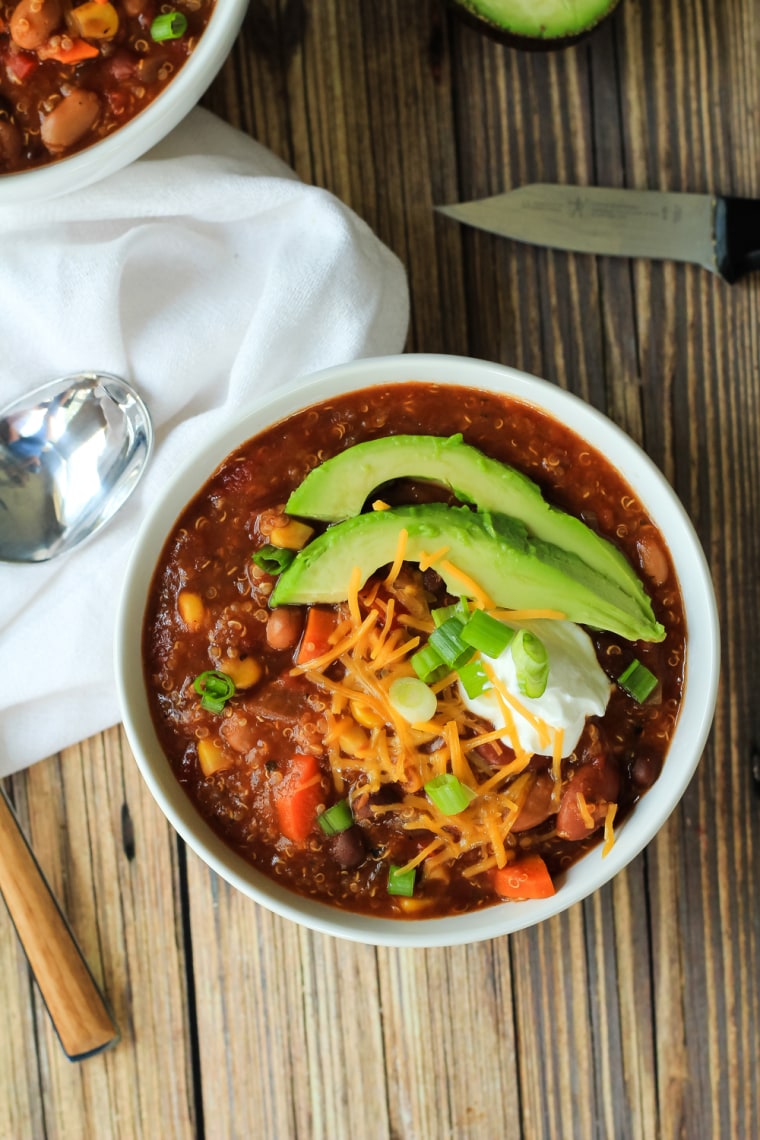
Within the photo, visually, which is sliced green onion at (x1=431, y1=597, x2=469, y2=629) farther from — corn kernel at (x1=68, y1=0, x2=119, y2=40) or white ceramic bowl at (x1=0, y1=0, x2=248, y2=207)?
corn kernel at (x1=68, y1=0, x2=119, y2=40)

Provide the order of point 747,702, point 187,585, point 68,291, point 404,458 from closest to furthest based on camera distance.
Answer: point 404,458 → point 187,585 → point 68,291 → point 747,702

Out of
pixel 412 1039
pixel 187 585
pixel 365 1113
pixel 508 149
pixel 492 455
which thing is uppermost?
pixel 508 149

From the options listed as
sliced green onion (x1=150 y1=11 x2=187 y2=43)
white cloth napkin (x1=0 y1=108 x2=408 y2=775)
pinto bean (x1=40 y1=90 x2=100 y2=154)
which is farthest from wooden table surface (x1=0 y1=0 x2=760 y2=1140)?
pinto bean (x1=40 y1=90 x2=100 y2=154)

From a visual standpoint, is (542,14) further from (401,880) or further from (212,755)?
(401,880)

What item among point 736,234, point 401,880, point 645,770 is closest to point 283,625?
point 401,880

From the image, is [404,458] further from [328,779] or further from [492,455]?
[328,779]

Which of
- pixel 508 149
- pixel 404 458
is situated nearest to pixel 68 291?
pixel 404 458

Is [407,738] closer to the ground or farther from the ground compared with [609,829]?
farther from the ground
